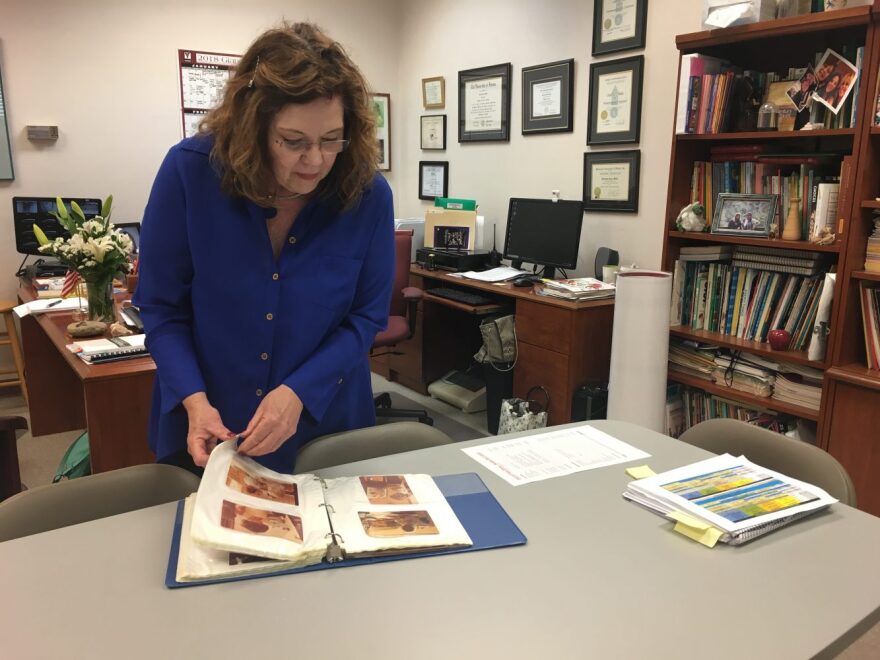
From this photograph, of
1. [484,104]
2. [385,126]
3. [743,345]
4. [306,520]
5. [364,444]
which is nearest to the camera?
[306,520]

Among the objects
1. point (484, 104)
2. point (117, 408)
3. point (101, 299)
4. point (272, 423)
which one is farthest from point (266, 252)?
point (484, 104)

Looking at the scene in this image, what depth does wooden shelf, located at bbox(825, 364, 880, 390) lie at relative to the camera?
229 cm

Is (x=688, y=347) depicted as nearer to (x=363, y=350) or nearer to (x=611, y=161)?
(x=611, y=161)

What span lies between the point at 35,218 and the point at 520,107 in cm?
293

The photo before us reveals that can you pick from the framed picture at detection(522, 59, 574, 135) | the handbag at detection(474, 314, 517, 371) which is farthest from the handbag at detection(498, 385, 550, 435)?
the framed picture at detection(522, 59, 574, 135)

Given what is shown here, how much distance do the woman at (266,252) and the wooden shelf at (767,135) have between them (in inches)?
68.5

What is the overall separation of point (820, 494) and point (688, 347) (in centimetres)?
184

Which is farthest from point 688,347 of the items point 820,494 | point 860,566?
point 860,566

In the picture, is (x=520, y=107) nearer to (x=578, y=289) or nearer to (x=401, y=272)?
(x=401, y=272)

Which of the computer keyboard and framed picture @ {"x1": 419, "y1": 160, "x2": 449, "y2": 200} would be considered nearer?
the computer keyboard

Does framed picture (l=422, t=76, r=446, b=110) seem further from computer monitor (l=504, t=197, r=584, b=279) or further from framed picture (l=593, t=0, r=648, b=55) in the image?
framed picture (l=593, t=0, r=648, b=55)

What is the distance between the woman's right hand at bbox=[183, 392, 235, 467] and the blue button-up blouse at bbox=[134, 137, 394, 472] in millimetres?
→ 37

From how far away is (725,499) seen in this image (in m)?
1.23

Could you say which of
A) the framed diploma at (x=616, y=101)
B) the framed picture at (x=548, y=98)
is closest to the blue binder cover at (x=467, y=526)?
the framed diploma at (x=616, y=101)
